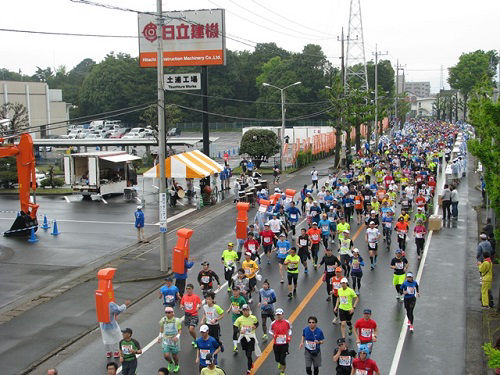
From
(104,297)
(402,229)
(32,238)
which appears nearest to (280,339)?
(104,297)

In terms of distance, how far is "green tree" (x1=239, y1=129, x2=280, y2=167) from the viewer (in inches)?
1929

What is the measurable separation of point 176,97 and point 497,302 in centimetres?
8602

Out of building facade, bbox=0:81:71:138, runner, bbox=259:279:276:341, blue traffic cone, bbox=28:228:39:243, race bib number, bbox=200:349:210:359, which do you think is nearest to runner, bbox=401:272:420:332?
runner, bbox=259:279:276:341

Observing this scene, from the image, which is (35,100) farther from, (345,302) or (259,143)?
(345,302)

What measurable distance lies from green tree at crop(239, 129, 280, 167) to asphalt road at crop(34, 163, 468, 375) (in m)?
27.7

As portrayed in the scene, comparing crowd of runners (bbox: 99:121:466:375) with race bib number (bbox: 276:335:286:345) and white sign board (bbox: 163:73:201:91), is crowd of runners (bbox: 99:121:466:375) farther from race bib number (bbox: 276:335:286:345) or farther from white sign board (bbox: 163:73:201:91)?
white sign board (bbox: 163:73:201:91)

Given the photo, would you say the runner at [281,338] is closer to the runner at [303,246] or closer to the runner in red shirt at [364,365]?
the runner in red shirt at [364,365]

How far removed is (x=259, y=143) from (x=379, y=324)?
35214 mm

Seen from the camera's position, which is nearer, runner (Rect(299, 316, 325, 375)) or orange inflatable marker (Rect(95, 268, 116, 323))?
runner (Rect(299, 316, 325, 375))

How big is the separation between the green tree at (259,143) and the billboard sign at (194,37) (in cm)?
1218

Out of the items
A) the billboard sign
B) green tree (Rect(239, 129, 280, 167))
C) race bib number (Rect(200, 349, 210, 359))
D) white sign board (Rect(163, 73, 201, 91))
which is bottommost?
race bib number (Rect(200, 349, 210, 359))

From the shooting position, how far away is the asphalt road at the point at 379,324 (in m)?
12.4

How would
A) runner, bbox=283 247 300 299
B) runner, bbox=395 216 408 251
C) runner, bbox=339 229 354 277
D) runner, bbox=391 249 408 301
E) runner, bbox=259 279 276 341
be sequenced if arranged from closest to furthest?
runner, bbox=259 279 276 341 → runner, bbox=391 249 408 301 → runner, bbox=283 247 300 299 → runner, bbox=339 229 354 277 → runner, bbox=395 216 408 251

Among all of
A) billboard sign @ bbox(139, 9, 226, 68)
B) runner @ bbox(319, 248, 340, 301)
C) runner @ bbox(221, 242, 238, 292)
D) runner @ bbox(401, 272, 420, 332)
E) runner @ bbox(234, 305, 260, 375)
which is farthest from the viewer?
billboard sign @ bbox(139, 9, 226, 68)
